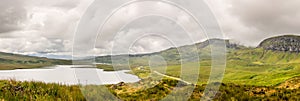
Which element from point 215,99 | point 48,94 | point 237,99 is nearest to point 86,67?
point 48,94

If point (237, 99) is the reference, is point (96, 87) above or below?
above

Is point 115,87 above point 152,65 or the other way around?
the other way around

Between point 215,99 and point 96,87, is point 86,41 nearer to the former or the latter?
point 96,87

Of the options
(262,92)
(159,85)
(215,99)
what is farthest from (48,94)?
(262,92)

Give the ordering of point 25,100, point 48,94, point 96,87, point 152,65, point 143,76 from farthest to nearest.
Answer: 1. point 143,76
2. point 152,65
3. point 96,87
4. point 48,94
5. point 25,100

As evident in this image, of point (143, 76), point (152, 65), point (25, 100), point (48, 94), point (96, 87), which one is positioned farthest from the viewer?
point (143, 76)

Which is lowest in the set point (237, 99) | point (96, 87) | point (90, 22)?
point (237, 99)

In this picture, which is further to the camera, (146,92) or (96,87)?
(146,92)

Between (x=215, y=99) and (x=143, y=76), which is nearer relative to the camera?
(x=215, y=99)

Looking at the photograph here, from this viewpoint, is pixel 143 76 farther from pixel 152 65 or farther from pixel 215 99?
pixel 215 99
